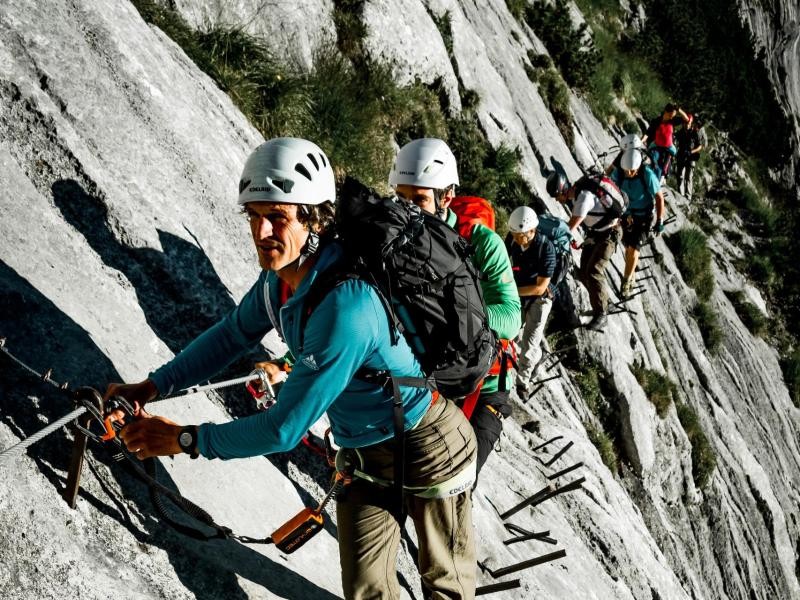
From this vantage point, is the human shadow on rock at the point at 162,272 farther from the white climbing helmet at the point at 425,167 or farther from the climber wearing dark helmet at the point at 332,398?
the white climbing helmet at the point at 425,167

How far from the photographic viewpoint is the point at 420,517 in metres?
3.75

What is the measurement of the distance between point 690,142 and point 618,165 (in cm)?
1105

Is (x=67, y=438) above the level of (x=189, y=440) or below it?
below

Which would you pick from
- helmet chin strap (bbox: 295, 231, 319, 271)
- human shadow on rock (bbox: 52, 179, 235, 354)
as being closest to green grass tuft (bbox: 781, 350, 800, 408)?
human shadow on rock (bbox: 52, 179, 235, 354)

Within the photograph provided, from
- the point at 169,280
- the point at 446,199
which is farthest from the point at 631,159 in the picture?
the point at 169,280

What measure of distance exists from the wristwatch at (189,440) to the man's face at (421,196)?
9.26 ft

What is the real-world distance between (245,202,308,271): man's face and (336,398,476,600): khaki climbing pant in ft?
3.67

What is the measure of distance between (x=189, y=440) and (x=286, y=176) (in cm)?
125

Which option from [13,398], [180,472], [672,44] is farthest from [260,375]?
[672,44]

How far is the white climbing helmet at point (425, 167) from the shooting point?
5.57 m

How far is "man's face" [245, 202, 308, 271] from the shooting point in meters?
3.12

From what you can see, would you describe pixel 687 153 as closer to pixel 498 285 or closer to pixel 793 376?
pixel 793 376

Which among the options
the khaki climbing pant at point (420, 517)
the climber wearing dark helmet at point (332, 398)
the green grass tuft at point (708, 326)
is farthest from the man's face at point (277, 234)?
the green grass tuft at point (708, 326)

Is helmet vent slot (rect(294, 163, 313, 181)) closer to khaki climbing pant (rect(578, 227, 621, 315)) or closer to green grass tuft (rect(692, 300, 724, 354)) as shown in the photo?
khaki climbing pant (rect(578, 227, 621, 315))
